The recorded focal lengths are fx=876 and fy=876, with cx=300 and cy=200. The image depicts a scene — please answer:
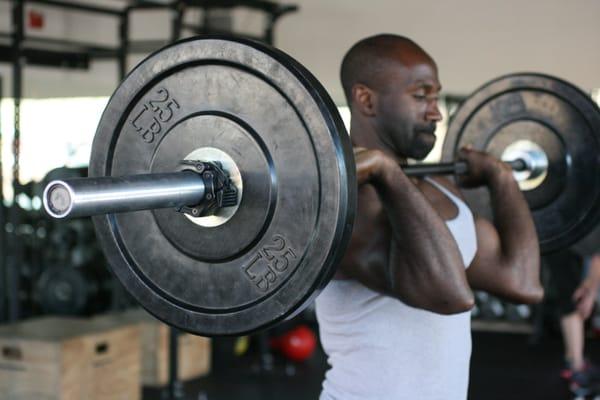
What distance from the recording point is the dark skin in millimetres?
1355

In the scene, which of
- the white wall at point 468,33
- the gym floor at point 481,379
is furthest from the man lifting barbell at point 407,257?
the white wall at point 468,33

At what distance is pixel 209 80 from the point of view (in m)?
1.05

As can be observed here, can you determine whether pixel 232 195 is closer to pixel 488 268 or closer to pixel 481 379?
pixel 488 268

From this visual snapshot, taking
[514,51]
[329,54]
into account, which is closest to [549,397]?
[514,51]

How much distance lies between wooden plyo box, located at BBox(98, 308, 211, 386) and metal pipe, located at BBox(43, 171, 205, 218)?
335 centimetres

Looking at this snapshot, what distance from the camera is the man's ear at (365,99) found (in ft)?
5.17

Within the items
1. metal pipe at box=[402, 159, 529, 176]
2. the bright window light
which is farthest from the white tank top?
the bright window light

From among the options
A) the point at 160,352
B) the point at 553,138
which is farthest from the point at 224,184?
the point at 160,352

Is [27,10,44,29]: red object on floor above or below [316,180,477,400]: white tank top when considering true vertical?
above

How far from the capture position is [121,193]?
89 cm

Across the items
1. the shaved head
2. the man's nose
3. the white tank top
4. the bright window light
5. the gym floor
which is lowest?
the gym floor

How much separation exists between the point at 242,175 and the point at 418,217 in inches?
15.7

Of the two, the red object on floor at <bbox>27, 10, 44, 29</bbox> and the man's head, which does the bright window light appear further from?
the man's head

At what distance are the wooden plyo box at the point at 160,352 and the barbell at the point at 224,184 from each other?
127 inches
